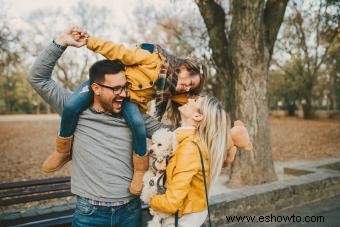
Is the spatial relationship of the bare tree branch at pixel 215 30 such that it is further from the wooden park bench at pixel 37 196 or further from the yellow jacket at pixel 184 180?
the yellow jacket at pixel 184 180

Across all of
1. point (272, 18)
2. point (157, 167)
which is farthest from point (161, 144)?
point (272, 18)

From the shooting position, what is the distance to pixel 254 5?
7070mm

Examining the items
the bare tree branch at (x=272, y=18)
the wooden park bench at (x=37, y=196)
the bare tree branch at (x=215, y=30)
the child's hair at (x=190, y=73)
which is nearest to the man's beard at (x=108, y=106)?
the child's hair at (x=190, y=73)

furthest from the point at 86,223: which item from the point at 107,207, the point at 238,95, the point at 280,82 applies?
the point at 280,82

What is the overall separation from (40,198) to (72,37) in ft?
10.1

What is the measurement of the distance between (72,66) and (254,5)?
31154 mm

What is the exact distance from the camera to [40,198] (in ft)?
15.8

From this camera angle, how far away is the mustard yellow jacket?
8.14ft

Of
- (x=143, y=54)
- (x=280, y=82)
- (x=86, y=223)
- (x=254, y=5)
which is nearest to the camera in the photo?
(x=86, y=223)

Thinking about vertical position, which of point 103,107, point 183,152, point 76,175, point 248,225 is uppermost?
point 103,107

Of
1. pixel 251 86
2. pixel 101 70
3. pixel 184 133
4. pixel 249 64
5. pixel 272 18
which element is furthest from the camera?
pixel 272 18

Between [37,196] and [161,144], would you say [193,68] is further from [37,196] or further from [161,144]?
[37,196]

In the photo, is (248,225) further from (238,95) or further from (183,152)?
(183,152)

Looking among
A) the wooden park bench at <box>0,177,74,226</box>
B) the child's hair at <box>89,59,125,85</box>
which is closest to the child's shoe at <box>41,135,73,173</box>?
the child's hair at <box>89,59,125,85</box>
